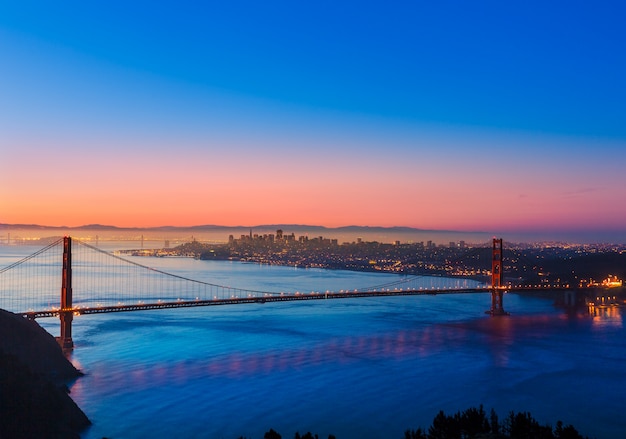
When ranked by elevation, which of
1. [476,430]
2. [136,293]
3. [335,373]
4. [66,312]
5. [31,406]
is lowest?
[136,293]

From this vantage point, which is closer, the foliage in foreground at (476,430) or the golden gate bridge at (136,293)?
the foliage in foreground at (476,430)

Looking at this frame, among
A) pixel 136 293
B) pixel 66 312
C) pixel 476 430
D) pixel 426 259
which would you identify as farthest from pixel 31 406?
pixel 426 259

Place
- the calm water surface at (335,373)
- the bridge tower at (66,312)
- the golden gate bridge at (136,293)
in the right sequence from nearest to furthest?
the calm water surface at (335,373), the bridge tower at (66,312), the golden gate bridge at (136,293)

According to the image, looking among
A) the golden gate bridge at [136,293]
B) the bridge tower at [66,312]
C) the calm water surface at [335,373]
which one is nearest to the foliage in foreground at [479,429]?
the calm water surface at [335,373]

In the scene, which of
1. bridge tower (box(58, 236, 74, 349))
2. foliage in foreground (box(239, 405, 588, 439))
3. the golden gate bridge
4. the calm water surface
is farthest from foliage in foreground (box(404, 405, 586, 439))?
the golden gate bridge

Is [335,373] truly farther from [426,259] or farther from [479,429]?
[426,259]

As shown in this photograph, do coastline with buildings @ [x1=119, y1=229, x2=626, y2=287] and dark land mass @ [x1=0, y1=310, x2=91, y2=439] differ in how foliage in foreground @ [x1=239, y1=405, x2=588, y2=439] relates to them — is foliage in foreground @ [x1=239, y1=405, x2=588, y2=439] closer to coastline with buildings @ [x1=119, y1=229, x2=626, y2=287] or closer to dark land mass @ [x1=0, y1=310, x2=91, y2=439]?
dark land mass @ [x1=0, y1=310, x2=91, y2=439]

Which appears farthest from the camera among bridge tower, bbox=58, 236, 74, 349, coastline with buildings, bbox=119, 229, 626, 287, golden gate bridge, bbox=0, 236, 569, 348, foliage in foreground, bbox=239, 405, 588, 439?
coastline with buildings, bbox=119, 229, 626, 287

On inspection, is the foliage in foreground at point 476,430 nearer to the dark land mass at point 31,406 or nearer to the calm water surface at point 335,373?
the calm water surface at point 335,373
